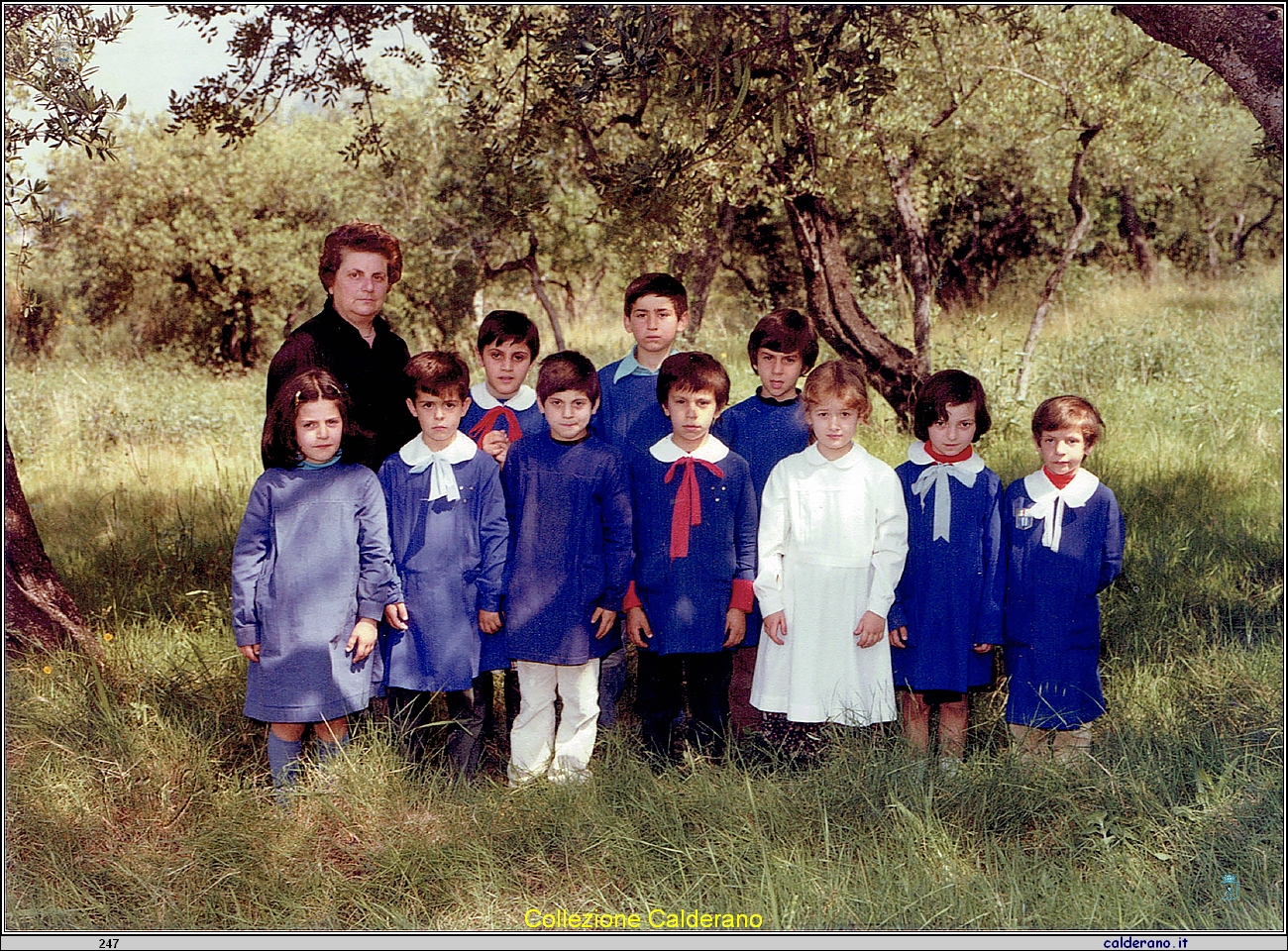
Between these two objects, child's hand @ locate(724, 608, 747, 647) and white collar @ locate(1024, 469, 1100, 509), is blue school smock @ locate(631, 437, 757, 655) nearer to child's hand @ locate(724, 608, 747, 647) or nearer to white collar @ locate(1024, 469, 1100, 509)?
child's hand @ locate(724, 608, 747, 647)

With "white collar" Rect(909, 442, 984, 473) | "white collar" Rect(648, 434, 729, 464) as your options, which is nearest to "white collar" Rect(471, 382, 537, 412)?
"white collar" Rect(648, 434, 729, 464)

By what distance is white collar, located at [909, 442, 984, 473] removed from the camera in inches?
154

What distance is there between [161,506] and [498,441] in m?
4.68

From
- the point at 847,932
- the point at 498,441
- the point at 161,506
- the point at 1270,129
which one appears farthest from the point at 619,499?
the point at 161,506

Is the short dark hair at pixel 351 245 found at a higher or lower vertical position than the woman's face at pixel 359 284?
higher

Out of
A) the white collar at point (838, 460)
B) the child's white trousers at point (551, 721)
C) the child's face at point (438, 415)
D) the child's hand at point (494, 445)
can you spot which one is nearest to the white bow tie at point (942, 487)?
the white collar at point (838, 460)

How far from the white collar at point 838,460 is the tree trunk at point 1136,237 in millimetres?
19453

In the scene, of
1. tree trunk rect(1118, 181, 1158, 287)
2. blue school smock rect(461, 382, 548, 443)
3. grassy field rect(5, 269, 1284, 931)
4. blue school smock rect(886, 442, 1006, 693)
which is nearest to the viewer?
grassy field rect(5, 269, 1284, 931)

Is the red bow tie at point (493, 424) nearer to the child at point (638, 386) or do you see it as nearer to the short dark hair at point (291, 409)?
the child at point (638, 386)

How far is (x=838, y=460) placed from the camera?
3908 millimetres

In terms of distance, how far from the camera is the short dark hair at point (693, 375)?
3850 mm

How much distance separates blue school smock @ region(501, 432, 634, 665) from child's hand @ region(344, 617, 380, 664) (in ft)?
1.57

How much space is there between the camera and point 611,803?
3738 mm

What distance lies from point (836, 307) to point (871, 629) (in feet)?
15.5
